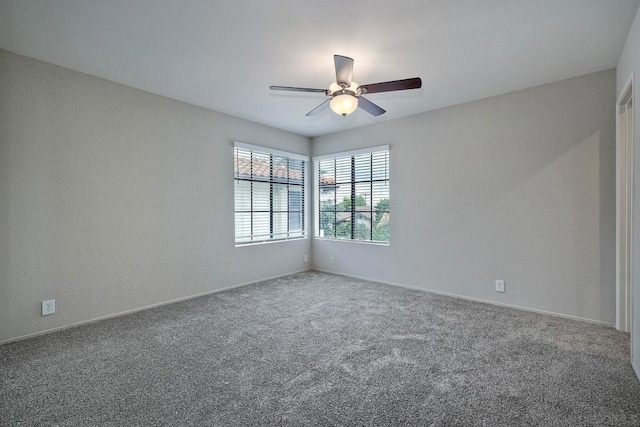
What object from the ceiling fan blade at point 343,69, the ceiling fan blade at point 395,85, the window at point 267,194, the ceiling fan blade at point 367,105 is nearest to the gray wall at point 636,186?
the ceiling fan blade at point 395,85

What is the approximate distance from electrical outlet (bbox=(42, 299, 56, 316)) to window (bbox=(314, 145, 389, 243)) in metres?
3.74

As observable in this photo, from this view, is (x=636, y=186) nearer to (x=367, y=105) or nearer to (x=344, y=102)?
(x=367, y=105)

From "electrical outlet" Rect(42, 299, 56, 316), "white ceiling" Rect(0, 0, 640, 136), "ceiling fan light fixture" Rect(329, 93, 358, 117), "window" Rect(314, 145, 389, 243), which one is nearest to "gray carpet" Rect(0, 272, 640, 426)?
"electrical outlet" Rect(42, 299, 56, 316)

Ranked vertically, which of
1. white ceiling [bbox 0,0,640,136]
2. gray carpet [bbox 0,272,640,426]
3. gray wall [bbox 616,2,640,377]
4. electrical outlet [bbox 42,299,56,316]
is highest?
white ceiling [bbox 0,0,640,136]

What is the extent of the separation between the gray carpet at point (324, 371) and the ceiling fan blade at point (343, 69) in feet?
7.22

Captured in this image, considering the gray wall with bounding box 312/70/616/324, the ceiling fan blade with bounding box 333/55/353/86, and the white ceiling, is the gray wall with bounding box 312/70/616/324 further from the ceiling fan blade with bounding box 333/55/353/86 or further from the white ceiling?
the ceiling fan blade with bounding box 333/55/353/86

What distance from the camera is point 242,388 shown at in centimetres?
194

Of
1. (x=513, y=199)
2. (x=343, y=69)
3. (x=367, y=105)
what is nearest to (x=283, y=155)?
(x=367, y=105)

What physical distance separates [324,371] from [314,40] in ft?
8.31

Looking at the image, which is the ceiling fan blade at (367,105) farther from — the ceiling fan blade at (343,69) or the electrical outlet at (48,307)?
the electrical outlet at (48,307)

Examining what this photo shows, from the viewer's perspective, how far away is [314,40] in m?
2.40

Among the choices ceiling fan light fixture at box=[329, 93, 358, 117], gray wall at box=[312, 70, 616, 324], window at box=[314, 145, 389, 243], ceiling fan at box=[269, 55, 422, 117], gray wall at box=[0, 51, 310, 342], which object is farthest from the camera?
window at box=[314, 145, 389, 243]

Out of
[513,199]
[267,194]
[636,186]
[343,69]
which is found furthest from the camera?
[267,194]

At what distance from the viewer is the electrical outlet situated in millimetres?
2770
